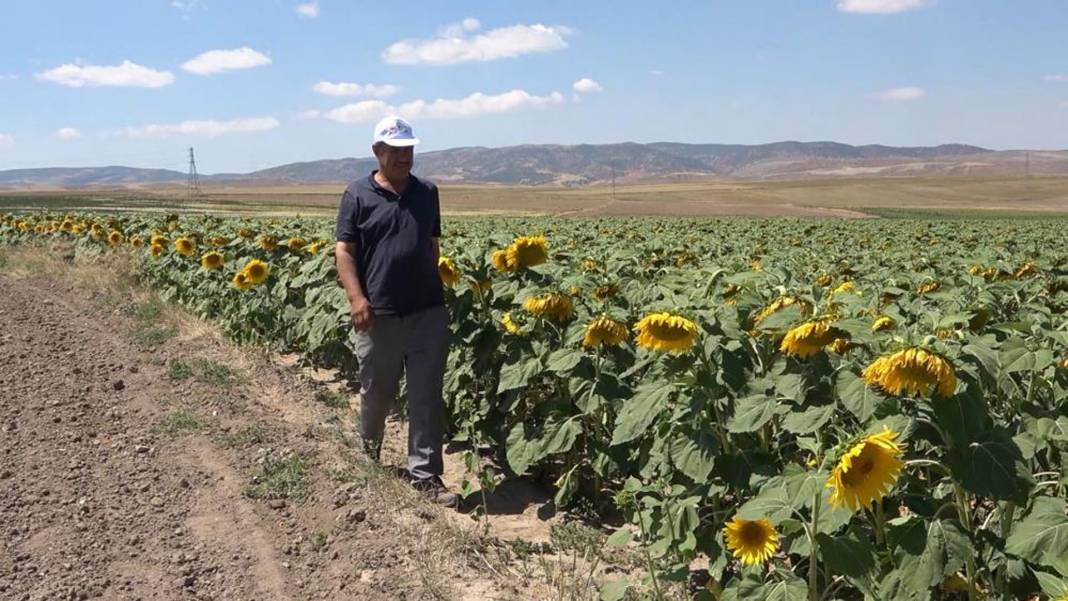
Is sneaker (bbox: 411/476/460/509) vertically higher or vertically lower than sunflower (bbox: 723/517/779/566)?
lower

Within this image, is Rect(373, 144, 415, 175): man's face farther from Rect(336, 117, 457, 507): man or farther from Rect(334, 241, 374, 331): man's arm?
Rect(334, 241, 374, 331): man's arm

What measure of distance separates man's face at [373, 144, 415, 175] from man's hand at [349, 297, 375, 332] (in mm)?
656

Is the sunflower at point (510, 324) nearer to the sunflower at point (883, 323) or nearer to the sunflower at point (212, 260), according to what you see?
the sunflower at point (883, 323)

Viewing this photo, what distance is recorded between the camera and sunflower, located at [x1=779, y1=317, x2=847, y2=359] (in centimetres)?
259

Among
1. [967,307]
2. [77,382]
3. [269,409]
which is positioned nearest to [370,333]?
[269,409]

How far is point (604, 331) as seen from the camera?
3.51m

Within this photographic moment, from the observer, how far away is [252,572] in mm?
3576

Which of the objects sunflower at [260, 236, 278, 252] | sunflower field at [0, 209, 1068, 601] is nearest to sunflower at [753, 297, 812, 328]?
sunflower field at [0, 209, 1068, 601]

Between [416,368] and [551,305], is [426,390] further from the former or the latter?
[551,305]

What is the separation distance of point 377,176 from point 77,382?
140 inches

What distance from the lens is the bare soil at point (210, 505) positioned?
347 centimetres

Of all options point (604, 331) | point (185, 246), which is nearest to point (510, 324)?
point (604, 331)

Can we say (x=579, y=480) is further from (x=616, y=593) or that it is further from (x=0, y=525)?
(x=0, y=525)

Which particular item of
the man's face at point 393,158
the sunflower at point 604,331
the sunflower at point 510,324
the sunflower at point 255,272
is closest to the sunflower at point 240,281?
the sunflower at point 255,272
